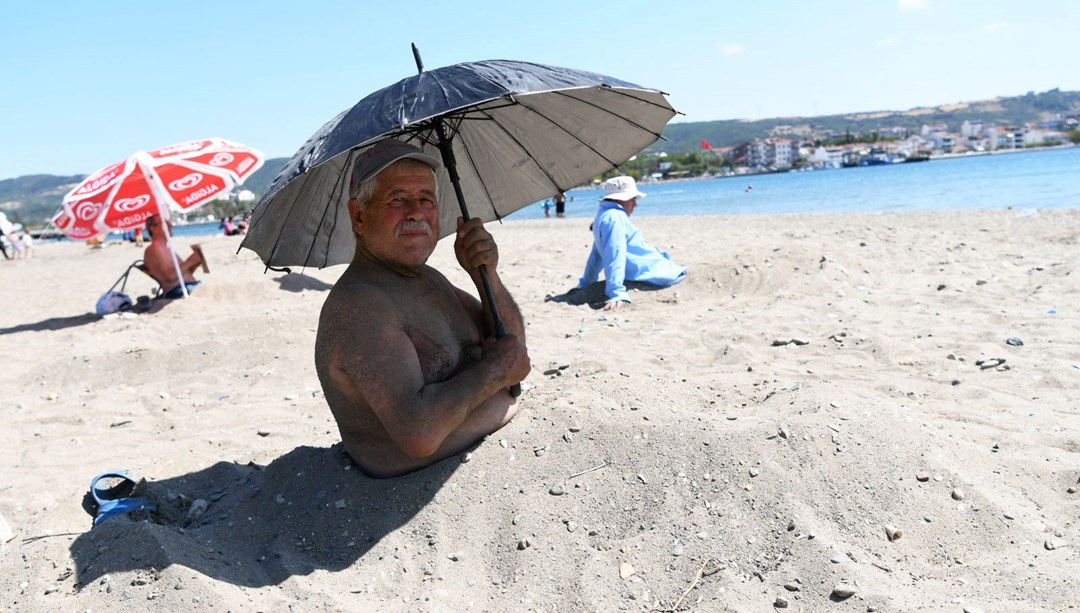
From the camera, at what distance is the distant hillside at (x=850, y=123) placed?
160250mm

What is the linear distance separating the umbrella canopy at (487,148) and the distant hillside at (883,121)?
153960mm

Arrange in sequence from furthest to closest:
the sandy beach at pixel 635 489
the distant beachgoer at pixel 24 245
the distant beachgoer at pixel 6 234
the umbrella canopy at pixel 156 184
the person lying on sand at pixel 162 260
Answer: the distant beachgoer at pixel 24 245
the distant beachgoer at pixel 6 234
the person lying on sand at pixel 162 260
the umbrella canopy at pixel 156 184
the sandy beach at pixel 635 489

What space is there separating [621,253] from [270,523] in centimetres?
540

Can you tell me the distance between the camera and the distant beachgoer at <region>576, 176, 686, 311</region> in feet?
26.4

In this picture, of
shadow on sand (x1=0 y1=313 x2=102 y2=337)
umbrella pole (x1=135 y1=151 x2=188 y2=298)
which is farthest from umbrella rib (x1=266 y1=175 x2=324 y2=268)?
shadow on sand (x1=0 y1=313 x2=102 y2=337)

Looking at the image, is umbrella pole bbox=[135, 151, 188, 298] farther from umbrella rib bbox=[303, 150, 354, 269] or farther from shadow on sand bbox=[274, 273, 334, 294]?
umbrella rib bbox=[303, 150, 354, 269]

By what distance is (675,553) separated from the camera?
284 cm

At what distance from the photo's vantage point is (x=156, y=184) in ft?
31.5

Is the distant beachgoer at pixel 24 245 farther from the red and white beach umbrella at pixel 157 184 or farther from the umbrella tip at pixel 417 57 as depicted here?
the umbrella tip at pixel 417 57

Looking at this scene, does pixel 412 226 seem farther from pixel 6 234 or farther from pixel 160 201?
pixel 6 234

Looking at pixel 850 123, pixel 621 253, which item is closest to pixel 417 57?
pixel 621 253

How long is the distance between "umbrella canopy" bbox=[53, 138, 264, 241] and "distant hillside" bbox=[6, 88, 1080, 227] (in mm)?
148534

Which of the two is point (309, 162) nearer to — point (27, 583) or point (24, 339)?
point (27, 583)

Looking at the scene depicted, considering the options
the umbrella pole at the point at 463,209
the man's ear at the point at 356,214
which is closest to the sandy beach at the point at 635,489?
the umbrella pole at the point at 463,209
